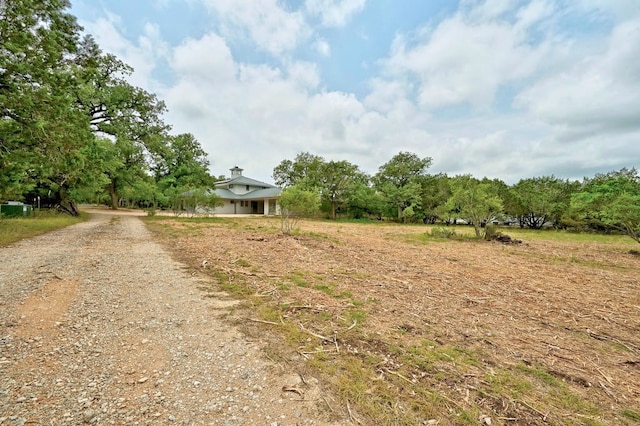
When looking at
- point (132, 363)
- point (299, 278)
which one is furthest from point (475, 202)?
point (132, 363)

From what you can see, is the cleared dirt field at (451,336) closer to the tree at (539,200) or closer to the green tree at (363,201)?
the tree at (539,200)

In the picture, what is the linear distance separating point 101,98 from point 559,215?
38187 millimetres

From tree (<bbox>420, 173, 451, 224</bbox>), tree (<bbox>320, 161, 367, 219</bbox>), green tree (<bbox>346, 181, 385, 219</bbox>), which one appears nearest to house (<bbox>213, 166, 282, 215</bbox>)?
tree (<bbox>320, 161, 367, 219</bbox>)

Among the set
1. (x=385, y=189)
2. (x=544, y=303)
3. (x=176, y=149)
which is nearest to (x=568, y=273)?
(x=544, y=303)

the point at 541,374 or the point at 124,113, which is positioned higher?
the point at 124,113

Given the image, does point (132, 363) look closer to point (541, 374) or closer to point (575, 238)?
point (541, 374)

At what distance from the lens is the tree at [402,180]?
33312 millimetres

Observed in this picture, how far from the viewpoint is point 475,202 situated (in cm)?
1485

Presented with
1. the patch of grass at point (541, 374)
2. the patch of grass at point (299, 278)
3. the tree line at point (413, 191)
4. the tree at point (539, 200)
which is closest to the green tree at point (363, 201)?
the tree line at point (413, 191)

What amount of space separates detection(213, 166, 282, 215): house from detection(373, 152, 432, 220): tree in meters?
13.6

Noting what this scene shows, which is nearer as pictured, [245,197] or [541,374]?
[541,374]

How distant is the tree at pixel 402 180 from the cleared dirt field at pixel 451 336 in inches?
1026

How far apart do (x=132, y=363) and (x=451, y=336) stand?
3432 millimetres

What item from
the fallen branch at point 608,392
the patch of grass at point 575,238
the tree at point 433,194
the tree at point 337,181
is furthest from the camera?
the tree at point 337,181
